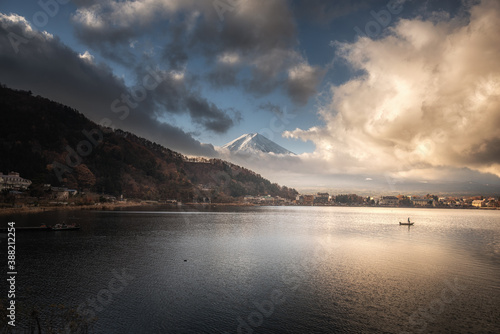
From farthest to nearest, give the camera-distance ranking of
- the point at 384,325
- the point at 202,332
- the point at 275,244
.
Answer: the point at 275,244 → the point at 384,325 → the point at 202,332

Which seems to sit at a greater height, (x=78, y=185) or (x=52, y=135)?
(x=52, y=135)

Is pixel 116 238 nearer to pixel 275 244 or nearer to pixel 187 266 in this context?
pixel 187 266

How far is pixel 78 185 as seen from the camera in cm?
16475

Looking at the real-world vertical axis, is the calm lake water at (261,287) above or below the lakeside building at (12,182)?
below

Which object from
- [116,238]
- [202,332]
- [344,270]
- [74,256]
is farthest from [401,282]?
[116,238]

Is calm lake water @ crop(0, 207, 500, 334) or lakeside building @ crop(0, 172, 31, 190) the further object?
lakeside building @ crop(0, 172, 31, 190)

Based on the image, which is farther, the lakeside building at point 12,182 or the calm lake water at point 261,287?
the lakeside building at point 12,182

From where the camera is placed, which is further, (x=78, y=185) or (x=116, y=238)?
(x=78, y=185)

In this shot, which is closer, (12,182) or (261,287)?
(261,287)

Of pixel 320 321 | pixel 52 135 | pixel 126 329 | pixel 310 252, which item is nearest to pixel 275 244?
pixel 310 252

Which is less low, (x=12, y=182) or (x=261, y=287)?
(x=12, y=182)

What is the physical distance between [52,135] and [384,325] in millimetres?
221471

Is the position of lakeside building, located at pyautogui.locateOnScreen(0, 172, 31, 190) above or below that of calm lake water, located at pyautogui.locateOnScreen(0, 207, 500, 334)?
above

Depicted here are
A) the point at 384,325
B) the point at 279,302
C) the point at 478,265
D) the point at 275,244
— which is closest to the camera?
the point at 384,325
